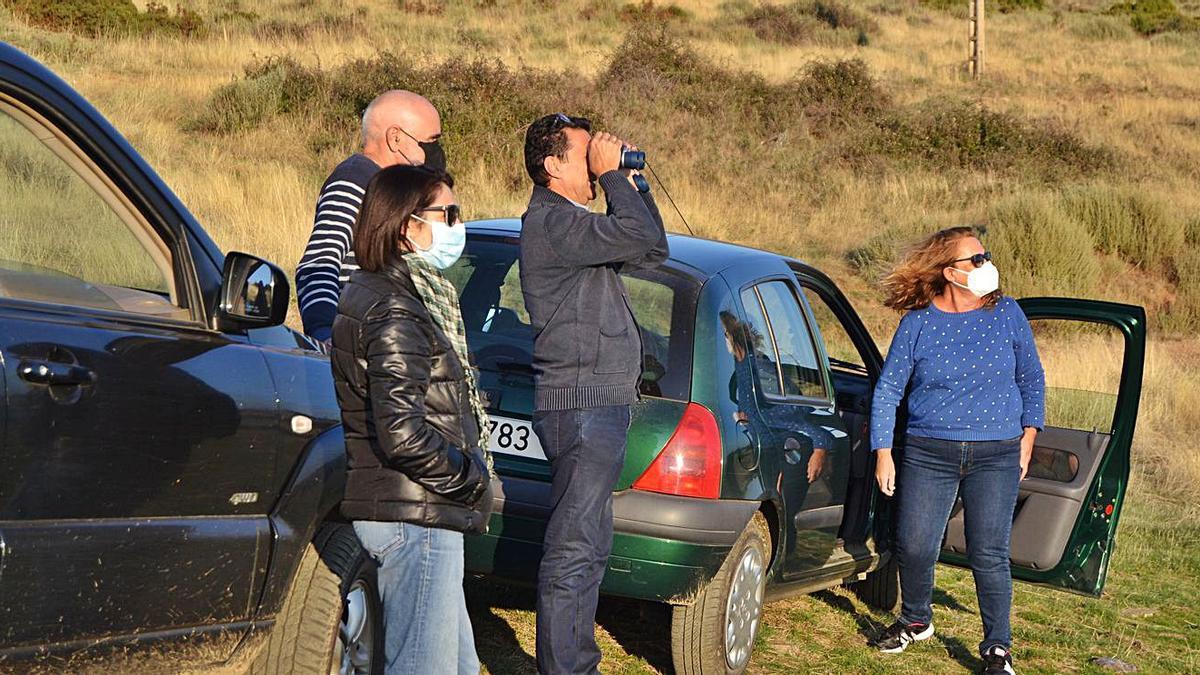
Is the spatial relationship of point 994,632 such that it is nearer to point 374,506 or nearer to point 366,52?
point 374,506

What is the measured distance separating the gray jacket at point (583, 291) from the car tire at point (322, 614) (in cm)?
84

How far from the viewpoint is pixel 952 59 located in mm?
40812

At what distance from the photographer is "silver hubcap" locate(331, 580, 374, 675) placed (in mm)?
4098

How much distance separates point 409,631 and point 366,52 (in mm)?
25408

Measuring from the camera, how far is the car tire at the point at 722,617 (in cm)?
522

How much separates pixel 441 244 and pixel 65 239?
2.95 feet

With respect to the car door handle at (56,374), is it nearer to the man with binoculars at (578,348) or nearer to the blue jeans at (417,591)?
the blue jeans at (417,591)

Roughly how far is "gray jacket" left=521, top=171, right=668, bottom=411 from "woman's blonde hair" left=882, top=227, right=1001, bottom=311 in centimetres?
179

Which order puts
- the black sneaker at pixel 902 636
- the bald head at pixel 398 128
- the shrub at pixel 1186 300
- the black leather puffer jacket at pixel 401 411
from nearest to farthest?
1. the black leather puffer jacket at pixel 401 411
2. the bald head at pixel 398 128
3. the black sneaker at pixel 902 636
4. the shrub at pixel 1186 300

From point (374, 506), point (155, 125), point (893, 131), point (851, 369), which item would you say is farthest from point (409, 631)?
point (893, 131)

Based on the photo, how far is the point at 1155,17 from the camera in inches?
2068

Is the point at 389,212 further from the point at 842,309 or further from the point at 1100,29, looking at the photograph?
the point at 1100,29

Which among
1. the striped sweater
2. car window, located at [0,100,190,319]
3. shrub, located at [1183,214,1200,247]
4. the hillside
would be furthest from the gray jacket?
shrub, located at [1183,214,1200,247]

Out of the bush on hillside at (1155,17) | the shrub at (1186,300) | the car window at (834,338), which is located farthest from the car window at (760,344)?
the bush on hillside at (1155,17)
